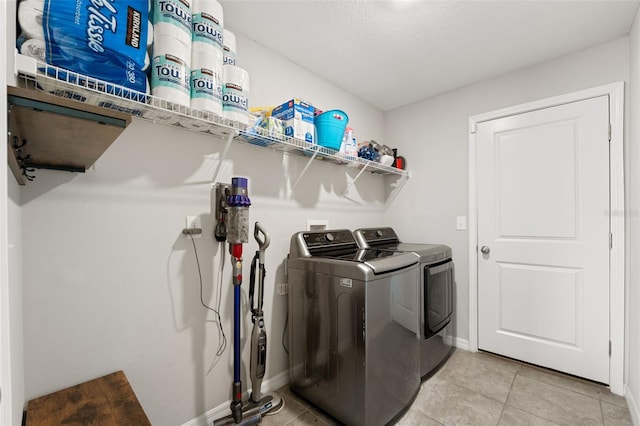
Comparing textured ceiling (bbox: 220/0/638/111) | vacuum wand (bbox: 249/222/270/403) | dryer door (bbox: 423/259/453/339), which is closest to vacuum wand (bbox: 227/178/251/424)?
vacuum wand (bbox: 249/222/270/403)

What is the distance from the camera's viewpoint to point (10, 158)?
28.7 inches

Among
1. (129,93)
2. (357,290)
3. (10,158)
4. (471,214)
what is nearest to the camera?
(10,158)

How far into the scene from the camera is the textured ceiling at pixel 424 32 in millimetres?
1626

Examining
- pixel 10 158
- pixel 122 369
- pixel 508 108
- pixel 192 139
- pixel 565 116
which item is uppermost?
pixel 508 108

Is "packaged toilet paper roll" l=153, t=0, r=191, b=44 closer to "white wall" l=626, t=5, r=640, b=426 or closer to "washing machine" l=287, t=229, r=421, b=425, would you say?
"washing machine" l=287, t=229, r=421, b=425

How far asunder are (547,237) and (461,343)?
1.20m

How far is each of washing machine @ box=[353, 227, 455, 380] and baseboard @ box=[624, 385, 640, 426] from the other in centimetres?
106

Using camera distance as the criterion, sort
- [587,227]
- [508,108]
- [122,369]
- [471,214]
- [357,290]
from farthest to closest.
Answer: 1. [471,214]
2. [508,108]
3. [587,227]
4. [357,290]
5. [122,369]

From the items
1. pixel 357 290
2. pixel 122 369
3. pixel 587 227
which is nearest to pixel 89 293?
pixel 122 369

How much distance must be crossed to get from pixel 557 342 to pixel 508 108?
193cm

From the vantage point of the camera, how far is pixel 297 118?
1767 mm

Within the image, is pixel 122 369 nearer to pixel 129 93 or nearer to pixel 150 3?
pixel 129 93

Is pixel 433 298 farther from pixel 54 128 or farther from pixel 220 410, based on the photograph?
pixel 54 128

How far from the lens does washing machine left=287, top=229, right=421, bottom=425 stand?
4.86 feet
